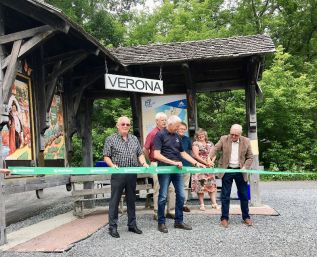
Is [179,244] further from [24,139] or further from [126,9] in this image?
[126,9]

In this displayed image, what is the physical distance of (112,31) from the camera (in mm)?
22578

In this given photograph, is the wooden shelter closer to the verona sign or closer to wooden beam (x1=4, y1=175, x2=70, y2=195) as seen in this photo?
wooden beam (x1=4, y1=175, x2=70, y2=195)

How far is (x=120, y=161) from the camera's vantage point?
230 inches

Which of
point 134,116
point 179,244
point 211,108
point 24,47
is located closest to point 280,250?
point 179,244

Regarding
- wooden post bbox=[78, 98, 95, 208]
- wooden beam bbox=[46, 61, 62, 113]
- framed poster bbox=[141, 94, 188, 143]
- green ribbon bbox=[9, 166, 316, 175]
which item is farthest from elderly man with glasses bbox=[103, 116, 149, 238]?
wooden post bbox=[78, 98, 95, 208]

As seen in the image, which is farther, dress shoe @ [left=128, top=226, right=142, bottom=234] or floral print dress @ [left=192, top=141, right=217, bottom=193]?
floral print dress @ [left=192, top=141, right=217, bottom=193]

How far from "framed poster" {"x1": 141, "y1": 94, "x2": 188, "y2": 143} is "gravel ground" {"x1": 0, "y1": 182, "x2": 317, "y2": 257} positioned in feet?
8.83

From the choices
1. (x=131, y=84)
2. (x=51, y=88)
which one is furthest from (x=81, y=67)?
(x=131, y=84)

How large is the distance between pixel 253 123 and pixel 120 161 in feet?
12.3

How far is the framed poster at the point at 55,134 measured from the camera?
27.3 feet

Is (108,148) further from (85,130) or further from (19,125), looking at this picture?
(85,130)

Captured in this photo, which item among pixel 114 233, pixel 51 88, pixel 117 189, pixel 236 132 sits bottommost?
pixel 114 233

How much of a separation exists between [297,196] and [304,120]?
838 cm

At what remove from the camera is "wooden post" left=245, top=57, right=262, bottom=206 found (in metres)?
8.38
